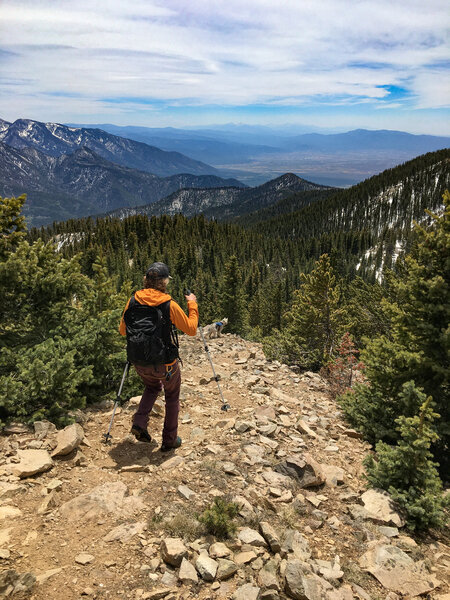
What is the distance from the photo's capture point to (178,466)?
6.47m

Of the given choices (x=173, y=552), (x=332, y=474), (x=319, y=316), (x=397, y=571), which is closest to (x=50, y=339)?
(x=173, y=552)

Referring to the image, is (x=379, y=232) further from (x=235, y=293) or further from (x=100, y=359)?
(x=100, y=359)

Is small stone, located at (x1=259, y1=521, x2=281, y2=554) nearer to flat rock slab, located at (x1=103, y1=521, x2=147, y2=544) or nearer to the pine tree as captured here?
flat rock slab, located at (x1=103, y1=521, x2=147, y2=544)

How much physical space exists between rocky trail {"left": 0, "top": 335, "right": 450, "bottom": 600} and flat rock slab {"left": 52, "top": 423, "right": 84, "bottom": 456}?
24 millimetres

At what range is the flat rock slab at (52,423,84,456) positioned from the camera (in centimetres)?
637

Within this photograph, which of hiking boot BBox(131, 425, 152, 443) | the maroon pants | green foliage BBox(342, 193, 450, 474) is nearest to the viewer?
the maroon pants

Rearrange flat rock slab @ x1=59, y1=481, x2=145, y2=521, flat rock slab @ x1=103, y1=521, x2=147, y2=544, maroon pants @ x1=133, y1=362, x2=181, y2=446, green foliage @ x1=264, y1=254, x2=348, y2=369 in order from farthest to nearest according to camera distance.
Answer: green foliage @ x1=264, y1=254, x2=348, y2=369 → maroon pants @ x1=133, y1=362, x2=181, y2=446 → flat rock slab @ x1=59, y1=481, x2=145, y2=521 → flat rock slab @ x1=103, y1=521, x2=147, y2=544

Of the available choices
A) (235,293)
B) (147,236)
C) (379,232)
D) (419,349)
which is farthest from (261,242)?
(419,349)

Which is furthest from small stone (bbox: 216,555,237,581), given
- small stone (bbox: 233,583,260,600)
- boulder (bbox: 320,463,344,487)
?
boulder (bbox: 320,463,344,487)

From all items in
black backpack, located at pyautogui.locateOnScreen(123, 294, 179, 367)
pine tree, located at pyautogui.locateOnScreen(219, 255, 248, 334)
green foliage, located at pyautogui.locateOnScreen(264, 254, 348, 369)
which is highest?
black backpack, located at pyautogui.locateOnScreen(123, 294, 179, 367)

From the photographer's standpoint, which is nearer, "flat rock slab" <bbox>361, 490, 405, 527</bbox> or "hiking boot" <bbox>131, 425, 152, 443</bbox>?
"flat rock slab" <bbox>361, 490, 405, 527</bbox>

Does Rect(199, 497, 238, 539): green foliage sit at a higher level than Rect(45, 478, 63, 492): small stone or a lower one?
higher

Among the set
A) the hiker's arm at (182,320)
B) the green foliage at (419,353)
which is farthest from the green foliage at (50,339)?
the green foliage at (419,353)

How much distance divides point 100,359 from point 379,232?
21598 cm
